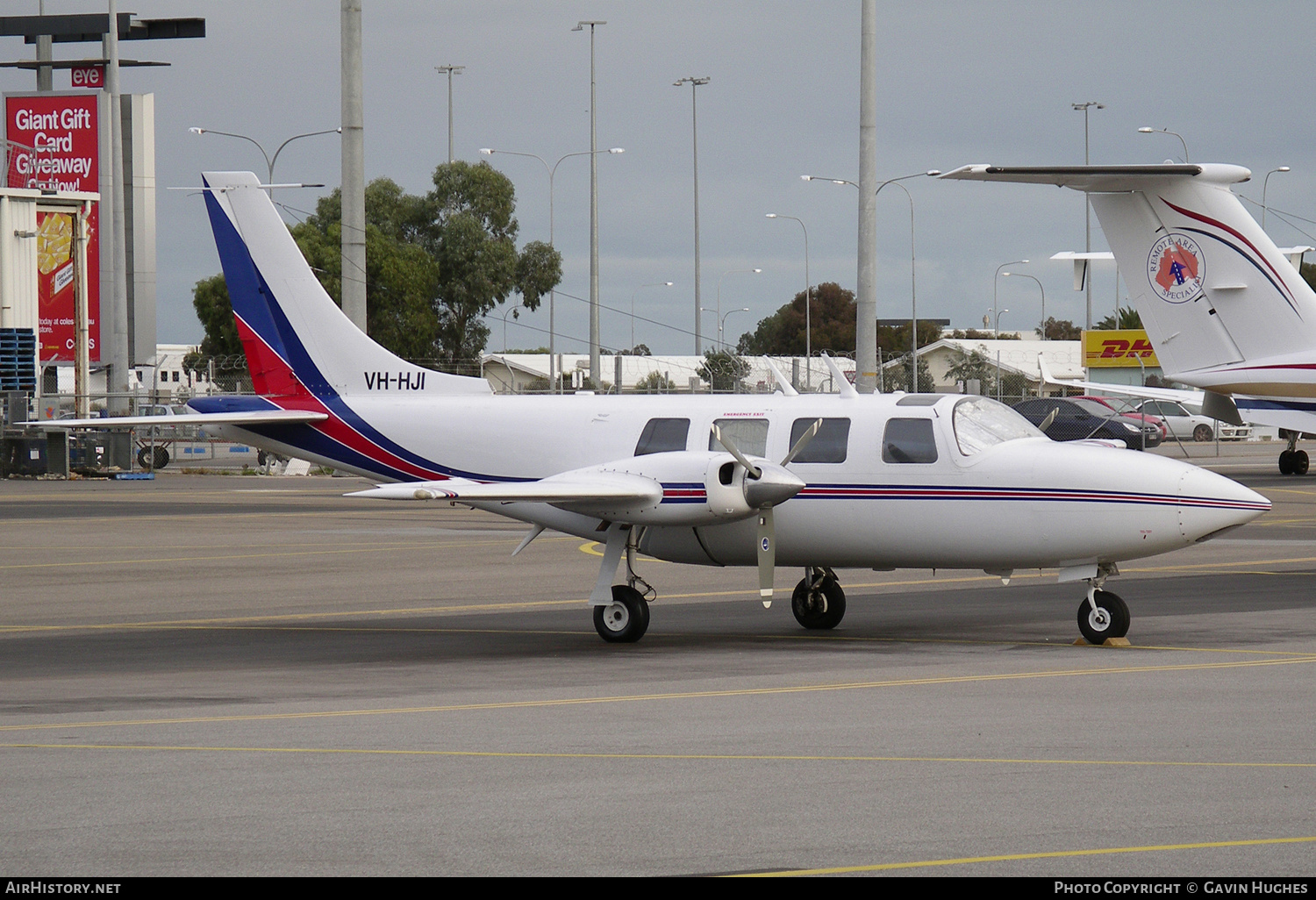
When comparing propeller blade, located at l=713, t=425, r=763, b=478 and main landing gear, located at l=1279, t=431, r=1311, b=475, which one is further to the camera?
main landing gear, located at l=1279, t=431, r=1311, b=475

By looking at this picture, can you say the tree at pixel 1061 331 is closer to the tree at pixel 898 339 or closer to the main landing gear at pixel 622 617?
the tree at pixel 898 339

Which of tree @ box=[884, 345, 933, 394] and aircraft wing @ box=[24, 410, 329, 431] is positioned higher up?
tree @ box=[884, 345, 933, 394]

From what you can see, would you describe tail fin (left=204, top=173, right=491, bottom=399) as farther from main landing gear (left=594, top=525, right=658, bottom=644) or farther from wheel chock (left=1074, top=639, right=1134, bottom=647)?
wheel chock (left=1074, top=639, right=1134, bottom=647)

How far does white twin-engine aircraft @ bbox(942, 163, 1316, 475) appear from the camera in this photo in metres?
24.0

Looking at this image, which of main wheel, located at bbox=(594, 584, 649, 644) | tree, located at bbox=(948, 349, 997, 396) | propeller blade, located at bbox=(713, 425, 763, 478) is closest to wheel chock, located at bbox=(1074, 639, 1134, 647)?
propeller blade, located at bbox=(713, 425, 763, 478)

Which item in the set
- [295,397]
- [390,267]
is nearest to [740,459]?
[295,397]

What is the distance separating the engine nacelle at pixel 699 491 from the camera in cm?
1419

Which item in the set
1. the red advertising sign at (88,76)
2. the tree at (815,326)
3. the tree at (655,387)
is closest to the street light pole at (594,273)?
the tree at (655,387)

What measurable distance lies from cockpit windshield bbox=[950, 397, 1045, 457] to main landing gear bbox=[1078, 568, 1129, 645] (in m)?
1.70

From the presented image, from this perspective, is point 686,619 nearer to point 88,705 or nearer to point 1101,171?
point 88,705

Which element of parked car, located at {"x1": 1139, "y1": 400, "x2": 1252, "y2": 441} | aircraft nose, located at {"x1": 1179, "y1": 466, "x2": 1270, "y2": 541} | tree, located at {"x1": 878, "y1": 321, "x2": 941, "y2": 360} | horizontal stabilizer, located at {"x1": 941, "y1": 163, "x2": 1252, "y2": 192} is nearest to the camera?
aircraft nose, located at {"x1": 1179, "y1": 466, "x2": 1270, "y2": 541}

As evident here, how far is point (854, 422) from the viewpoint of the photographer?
584 inches

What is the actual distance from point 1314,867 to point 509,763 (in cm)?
432

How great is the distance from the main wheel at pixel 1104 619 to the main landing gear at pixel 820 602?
8.62 ft
